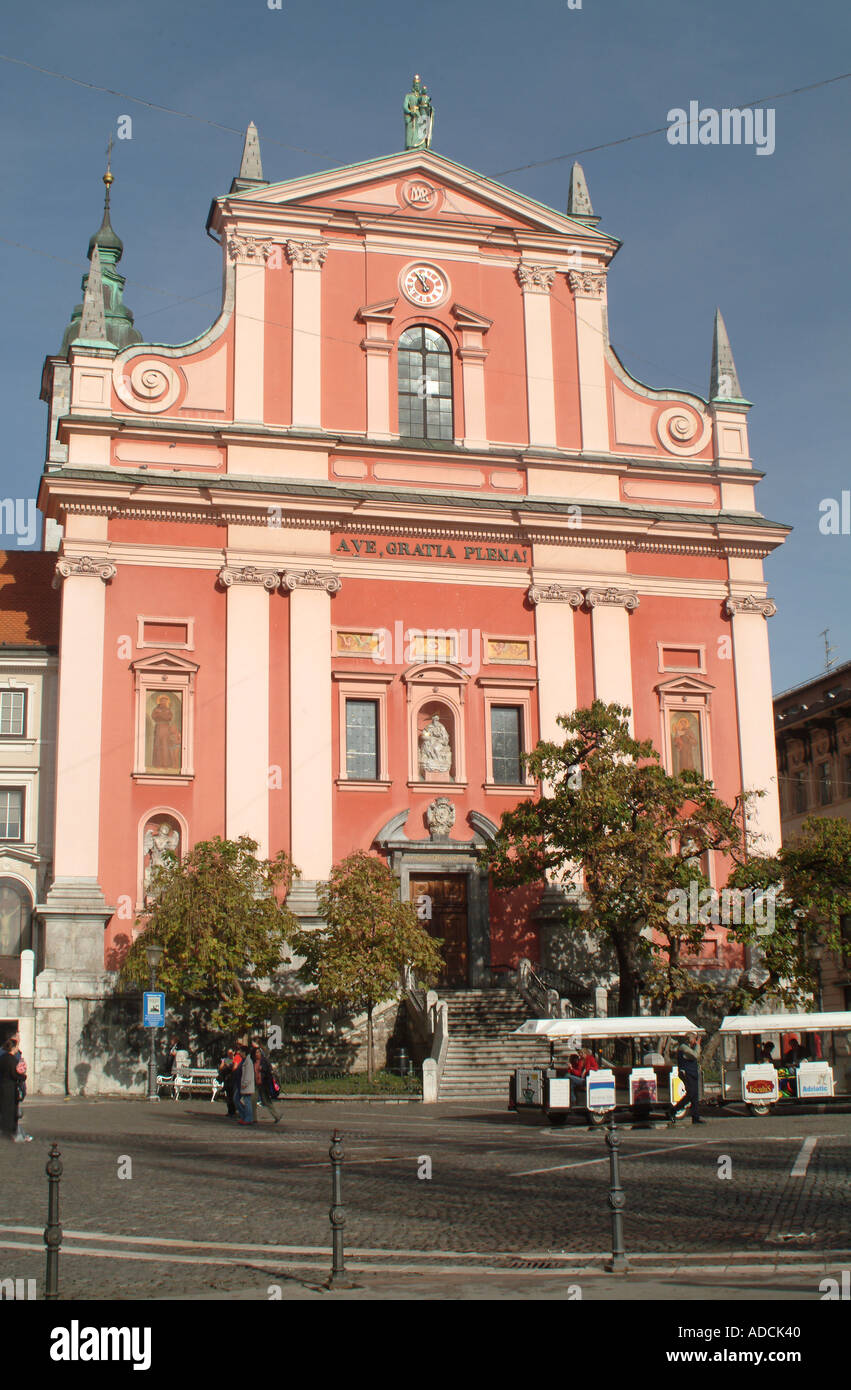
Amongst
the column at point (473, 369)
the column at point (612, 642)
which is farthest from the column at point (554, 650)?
the column at point (473, 369)

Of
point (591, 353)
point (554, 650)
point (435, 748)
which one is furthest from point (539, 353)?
point (435, 748)

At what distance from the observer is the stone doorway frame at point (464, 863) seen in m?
36.9

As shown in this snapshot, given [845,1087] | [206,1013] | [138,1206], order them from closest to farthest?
[138,1206] < [845,1087] < [206,1013]

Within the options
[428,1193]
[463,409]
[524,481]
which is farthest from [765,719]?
[428,1193]

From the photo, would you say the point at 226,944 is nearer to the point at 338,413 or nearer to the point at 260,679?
the point at 260,679

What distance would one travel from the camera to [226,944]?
3125 centimetres

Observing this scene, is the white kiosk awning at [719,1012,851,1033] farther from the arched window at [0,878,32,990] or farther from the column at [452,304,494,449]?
the column at [452,304,494,449]

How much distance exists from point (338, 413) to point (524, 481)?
5270 millimetres

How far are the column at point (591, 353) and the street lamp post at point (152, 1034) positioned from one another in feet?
61.1

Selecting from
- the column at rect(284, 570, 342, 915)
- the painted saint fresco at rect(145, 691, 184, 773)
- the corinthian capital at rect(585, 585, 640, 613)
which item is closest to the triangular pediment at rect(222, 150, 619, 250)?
the corinthian capital at rect(585, 585, 640, 613)

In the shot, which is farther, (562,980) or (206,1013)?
(562,980)

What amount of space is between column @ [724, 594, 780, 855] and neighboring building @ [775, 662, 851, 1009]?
1421cm

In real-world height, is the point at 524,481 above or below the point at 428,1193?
above

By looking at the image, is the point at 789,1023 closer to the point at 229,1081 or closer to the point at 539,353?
the point at 229,1081
